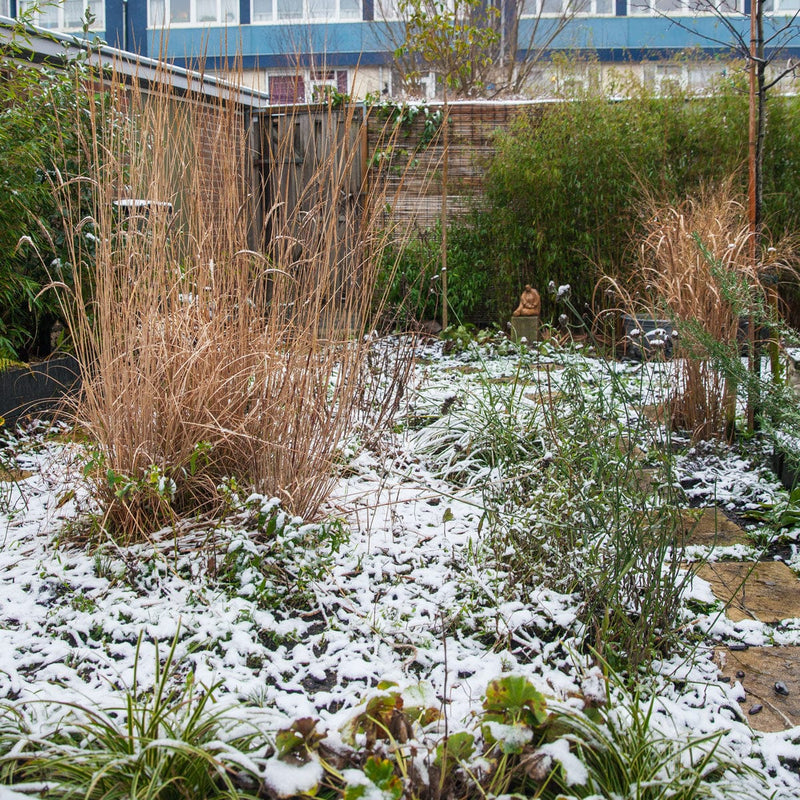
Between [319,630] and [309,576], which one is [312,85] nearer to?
[309,576]

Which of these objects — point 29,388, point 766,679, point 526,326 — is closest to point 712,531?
point 766,679

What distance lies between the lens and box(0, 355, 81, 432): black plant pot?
3.57 m

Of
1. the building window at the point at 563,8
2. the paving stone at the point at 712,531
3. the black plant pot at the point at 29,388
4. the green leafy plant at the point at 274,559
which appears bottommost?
the paving stone at the point at 712,531

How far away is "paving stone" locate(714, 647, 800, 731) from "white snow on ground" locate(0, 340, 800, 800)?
0.04 metres

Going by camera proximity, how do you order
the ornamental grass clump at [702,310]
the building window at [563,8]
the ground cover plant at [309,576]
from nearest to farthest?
the ground cover plant at [309,576] → the ornamental grass clump at [702,310] → the building window at [563,8]

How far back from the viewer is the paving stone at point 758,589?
1.97 m

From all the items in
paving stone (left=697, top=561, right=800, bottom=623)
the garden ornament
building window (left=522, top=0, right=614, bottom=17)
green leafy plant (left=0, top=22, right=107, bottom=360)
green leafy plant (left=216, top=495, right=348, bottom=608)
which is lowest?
paving stone (left=697, top=561, right=800, bottom=623)

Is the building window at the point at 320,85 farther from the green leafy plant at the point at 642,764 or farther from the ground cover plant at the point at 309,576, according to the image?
the green leafy plant at the point at 642,764

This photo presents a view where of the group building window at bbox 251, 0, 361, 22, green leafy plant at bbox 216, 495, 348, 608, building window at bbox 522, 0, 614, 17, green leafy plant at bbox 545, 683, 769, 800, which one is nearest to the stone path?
green leafy plant at bbox 545, 683, 769, 800

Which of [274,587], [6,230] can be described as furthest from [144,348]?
[6,230]

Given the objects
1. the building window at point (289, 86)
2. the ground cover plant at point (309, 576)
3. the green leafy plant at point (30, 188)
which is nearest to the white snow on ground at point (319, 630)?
the ground cover plant at point (309, 576)

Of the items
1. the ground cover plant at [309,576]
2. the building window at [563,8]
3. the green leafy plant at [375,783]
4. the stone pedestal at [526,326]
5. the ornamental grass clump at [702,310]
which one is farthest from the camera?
the building window at [563,8]

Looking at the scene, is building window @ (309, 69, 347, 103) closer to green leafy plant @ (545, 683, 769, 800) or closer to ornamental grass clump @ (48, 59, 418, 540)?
ornamental grass clump @ (48, 59, 418, 540)

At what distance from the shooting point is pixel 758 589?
2107 millimetres
